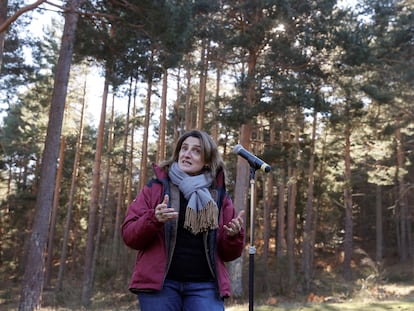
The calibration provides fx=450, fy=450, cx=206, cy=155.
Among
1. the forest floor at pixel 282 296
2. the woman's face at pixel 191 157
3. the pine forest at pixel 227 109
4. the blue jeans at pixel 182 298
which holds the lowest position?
the forest floor at pixel 282 296

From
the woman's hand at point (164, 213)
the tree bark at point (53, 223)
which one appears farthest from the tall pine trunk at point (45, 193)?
the tree bark at point (53, 223)

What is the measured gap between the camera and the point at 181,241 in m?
2.27

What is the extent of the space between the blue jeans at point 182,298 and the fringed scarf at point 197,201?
0.92 ft

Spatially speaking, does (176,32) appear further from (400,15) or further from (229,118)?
(400,15)

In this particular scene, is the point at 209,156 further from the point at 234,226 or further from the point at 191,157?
the point at 234,226

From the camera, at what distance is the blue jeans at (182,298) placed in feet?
7.11

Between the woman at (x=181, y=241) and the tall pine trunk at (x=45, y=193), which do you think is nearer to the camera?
the woman at (x=181, y=241)

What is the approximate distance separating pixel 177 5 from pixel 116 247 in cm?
1235

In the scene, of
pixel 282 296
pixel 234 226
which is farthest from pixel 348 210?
pixel 234 226

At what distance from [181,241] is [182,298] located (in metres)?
0.28

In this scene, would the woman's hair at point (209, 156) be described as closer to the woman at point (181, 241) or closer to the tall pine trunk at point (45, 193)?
the woman at point (181, 241)

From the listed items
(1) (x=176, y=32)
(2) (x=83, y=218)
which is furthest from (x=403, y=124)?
(2) (x=83, y=218)

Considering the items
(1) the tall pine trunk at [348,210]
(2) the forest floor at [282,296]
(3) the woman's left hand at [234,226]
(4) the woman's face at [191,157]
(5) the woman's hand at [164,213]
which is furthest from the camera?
(1) the tall pine trunk at [348,210]

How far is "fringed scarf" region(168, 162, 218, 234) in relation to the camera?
222 centimetres
